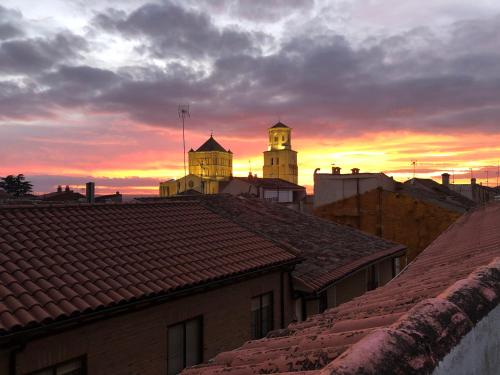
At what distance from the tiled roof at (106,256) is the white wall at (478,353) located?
6.10m

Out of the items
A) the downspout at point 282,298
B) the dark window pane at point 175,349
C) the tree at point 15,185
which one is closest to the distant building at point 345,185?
the downspout at point 282,298

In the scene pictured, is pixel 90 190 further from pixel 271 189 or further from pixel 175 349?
pixel 271 189

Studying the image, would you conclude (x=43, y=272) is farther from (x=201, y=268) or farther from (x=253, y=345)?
(x=253, y=345)

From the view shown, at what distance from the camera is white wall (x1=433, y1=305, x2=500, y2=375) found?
2.12 m

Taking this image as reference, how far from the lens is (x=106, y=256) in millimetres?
9891

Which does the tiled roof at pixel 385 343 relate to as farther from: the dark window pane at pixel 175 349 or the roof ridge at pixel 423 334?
the dark window pane at pixel 175 349

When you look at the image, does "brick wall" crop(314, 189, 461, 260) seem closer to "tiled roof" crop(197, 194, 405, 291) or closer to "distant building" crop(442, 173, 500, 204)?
"tiled roof" crop(197, 194, 405, 291)

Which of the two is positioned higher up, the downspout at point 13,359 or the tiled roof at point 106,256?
the tiled roof at point 106,256

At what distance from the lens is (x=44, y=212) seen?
1112cm

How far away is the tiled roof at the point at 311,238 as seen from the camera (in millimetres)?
15242

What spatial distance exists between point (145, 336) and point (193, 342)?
5.59 ft

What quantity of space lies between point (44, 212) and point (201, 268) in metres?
4.03

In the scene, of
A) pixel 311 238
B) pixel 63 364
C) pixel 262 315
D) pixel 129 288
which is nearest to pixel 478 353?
pixel 63 364

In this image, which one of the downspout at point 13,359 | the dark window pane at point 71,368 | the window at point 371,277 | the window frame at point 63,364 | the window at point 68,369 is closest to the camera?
the downspout at point 13,359
